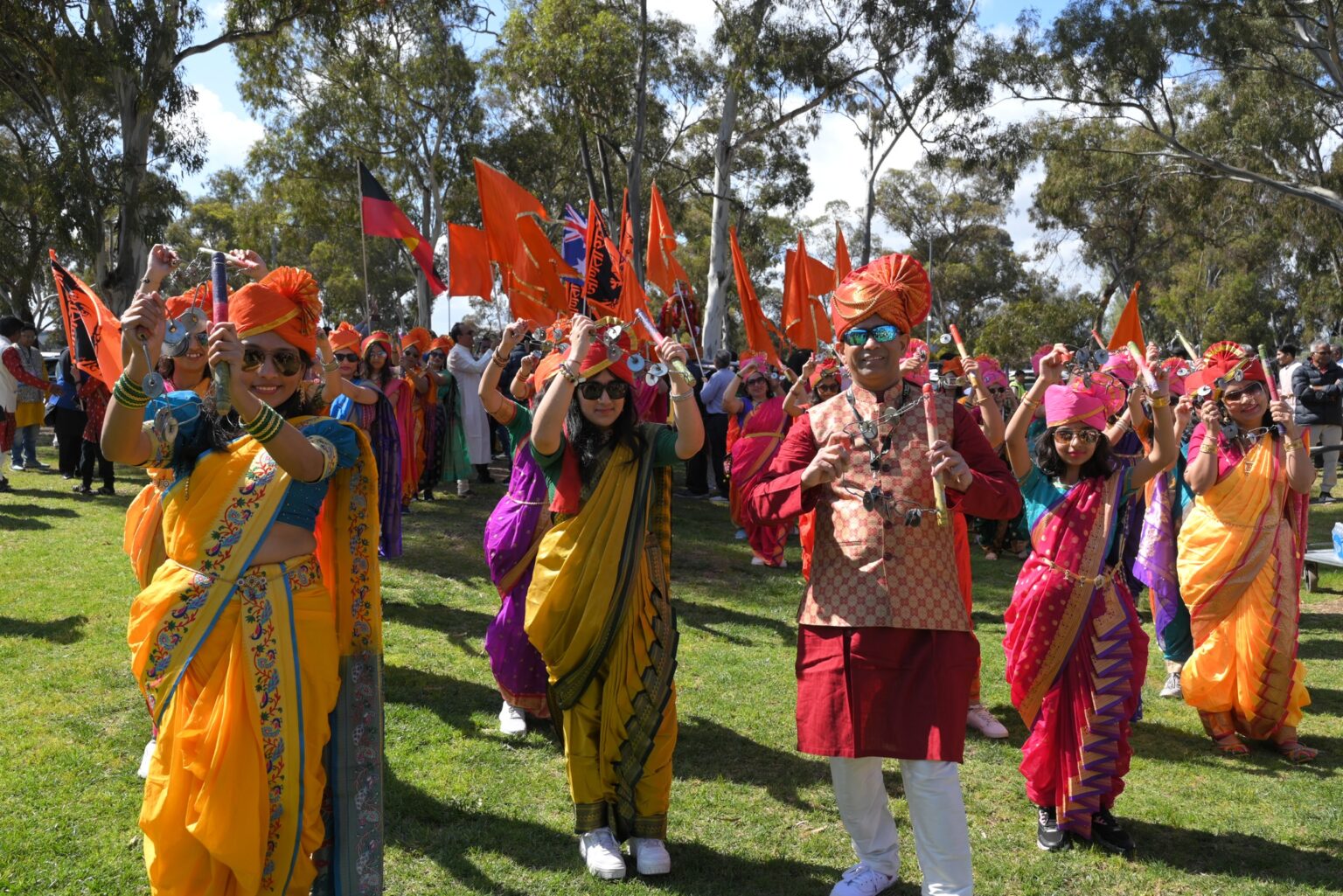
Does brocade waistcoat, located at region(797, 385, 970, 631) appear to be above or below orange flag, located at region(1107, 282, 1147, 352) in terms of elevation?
below

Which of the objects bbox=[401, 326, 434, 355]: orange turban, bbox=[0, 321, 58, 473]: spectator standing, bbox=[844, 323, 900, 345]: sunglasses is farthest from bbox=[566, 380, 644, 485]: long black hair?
bbox=[0, 321, 58, 473]: spectator standing

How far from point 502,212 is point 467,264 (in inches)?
50.0

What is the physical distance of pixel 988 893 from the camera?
3.85 m

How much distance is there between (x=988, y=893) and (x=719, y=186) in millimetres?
19971

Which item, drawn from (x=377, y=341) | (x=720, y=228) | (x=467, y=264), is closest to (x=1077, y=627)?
(x=467, y=264)

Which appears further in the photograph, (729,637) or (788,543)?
(788,543)

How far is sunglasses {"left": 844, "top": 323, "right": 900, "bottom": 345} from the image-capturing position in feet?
11.3

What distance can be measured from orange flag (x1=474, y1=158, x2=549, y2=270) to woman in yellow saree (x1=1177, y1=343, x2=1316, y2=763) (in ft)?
14.0

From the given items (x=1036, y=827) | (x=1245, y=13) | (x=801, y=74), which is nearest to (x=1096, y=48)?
(x=1245, y=13)

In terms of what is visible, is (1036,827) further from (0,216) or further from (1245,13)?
(0,216)

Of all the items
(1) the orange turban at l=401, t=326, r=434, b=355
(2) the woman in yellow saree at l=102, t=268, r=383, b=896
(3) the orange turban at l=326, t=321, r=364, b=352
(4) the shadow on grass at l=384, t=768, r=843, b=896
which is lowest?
(4) the shadow on grass at l=384, t=768, r=843, b=896

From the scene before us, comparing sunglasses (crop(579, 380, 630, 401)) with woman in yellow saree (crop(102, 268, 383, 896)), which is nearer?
woman in yellow saree (crop(102, 268, 383, 896))

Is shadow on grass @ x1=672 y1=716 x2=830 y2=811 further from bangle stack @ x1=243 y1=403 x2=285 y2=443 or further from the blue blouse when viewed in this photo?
bangle stack @ x1=243 y1=403 x2=285 y2=443

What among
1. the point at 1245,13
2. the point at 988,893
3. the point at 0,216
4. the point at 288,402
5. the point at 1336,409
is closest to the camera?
the point at 288,402
